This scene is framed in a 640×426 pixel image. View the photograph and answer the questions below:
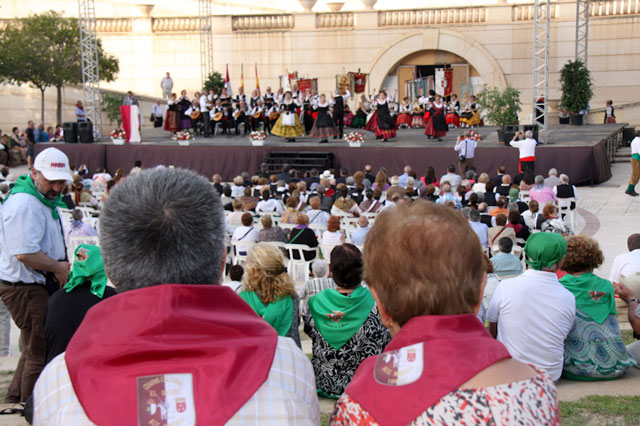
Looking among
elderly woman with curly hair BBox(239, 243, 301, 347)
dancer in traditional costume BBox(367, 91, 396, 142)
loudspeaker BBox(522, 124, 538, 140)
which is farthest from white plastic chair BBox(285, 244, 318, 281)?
dancer in traditional costume BBox(367, 91, 396, 142)

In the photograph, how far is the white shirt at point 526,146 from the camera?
1421cm

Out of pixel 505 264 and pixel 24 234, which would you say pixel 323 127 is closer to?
pixel 505 264

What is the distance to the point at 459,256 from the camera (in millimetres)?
1574

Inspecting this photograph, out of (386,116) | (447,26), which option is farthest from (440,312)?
(447,26)

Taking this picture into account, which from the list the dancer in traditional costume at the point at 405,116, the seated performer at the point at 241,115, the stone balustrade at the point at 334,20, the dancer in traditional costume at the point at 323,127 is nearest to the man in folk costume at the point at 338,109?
the dancer in traditional costume at the point at 323,127

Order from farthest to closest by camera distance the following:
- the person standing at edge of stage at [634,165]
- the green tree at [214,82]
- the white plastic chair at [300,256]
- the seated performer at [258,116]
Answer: the green tree at [214,82]
the seated performer at [258,116]
the person standing at edge of stage at [634,165]
the white plastic chair at [300,256]

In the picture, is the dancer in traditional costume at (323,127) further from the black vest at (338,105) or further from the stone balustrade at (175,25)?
the stone balustrade at (175,25)

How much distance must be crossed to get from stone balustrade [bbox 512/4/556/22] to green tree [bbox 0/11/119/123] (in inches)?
549

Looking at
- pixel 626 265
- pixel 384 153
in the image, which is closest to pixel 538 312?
pixel 626 265

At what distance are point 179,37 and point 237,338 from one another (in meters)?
28.2

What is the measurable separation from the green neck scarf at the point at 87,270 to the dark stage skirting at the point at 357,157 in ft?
43.0

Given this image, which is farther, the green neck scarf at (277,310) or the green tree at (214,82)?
the green tree at (214,82)

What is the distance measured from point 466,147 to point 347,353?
11.8 meters

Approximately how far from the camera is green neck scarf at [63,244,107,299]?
3389mm
